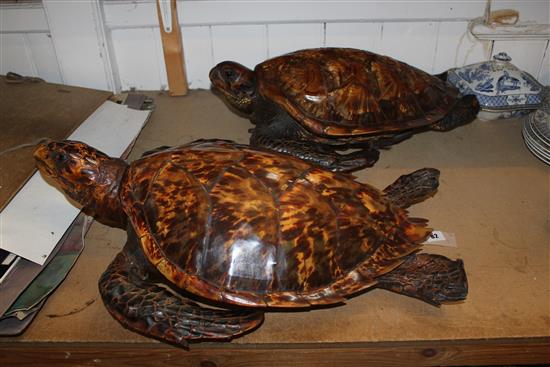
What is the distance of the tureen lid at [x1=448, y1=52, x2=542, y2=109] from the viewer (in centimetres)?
165

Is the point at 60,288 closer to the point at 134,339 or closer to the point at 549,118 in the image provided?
the point at 134,339

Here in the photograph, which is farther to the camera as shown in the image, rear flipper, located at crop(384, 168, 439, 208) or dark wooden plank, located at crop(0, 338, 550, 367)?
rear flipper, located at crop(384, 168, 439, 208)

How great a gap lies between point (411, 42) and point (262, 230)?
1.32 m

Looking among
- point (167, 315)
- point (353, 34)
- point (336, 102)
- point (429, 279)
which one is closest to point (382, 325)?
point (429, 279)

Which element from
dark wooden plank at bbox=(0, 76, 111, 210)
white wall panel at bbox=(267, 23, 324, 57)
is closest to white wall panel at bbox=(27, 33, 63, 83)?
dark wooden plank at bbox=(0, 76, 111, 210)

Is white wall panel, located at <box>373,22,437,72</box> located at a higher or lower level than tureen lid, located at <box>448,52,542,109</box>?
higher

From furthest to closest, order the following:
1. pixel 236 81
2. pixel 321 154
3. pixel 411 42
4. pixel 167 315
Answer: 1. pixel 411 42
2. pixel 236 81
3. pixel 321 154
4. pixel 167 315

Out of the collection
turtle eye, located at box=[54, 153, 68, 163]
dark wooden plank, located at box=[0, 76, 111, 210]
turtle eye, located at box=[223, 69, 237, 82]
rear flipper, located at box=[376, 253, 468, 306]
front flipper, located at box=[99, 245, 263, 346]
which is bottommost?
rear flipper, located at box=[376, 253, 468, 306]

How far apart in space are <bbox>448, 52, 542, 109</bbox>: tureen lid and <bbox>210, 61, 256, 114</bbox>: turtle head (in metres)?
0.81

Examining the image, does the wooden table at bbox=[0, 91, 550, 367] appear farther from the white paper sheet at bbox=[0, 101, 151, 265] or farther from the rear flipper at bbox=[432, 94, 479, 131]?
the rear flipper at bbox=[432, 94, 479, 131]

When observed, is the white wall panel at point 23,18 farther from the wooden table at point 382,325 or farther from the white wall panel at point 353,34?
the white wall panel at point 353,34

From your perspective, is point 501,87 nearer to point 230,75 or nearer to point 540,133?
point 540,133

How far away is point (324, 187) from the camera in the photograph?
3.29 feet

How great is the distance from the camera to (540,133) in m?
1.48
